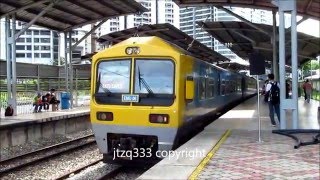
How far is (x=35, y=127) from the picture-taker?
15.2m

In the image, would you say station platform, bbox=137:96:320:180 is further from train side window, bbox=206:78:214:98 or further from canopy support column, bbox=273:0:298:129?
train side window, bbox=206:78:214:98

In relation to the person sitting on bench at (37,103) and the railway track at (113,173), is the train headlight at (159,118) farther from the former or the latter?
the person sitting on bench at (37,103)

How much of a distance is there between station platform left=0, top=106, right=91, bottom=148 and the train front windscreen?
6.17 meters

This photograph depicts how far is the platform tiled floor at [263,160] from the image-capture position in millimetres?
5863

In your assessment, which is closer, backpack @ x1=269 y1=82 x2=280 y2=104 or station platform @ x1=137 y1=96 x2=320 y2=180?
station platform @ x1=137 y1=96 x2=320 y2=180

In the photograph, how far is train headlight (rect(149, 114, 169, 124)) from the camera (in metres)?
7.94

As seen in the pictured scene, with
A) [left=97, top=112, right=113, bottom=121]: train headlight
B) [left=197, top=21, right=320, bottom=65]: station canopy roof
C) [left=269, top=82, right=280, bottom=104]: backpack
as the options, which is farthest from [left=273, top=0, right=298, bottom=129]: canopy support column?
[left=197, top=21, right=320, bottom=65]: station canopy roof

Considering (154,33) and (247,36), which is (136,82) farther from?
(247,36)

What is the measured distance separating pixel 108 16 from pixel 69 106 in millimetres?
5241

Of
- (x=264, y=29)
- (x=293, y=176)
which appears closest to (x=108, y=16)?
(x=264, y=29)

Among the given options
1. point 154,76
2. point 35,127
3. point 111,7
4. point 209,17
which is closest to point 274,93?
point 154,76

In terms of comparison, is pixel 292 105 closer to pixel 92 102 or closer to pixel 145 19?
pixel 92 102

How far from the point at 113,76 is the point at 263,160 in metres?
3.32

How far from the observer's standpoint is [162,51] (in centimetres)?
815
